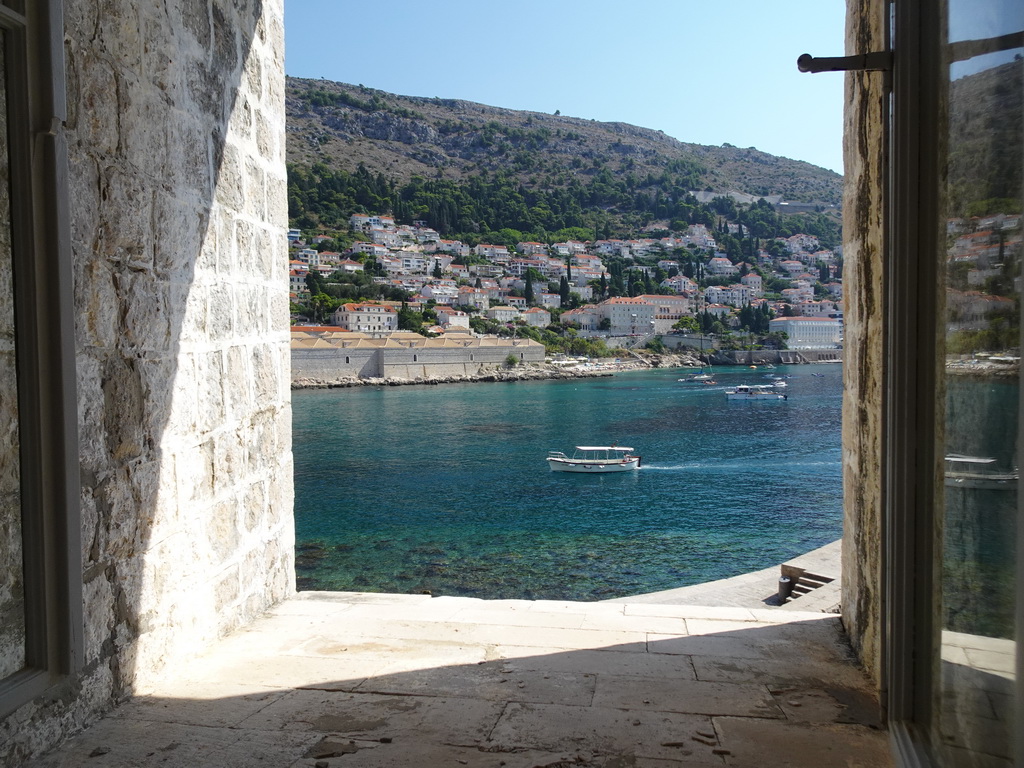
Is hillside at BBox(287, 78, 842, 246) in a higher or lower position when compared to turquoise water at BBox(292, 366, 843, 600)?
higher

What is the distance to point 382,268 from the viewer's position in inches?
3083

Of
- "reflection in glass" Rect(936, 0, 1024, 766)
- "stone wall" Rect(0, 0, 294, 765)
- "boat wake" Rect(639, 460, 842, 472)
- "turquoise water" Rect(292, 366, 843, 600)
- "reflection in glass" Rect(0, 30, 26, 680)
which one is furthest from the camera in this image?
"boat wake" Rect(639, 460, 842, 472)

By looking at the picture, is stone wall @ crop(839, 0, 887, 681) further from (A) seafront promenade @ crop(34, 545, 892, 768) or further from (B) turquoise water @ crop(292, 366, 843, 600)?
(B) turquoise water @ crop(292, 366, 843, 600)

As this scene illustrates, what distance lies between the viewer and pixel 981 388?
108cm

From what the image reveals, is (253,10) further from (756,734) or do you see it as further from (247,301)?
(756,734)

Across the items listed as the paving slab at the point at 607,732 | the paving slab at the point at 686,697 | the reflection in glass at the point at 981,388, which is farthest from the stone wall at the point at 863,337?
the reflection in glass at the point at 981,388

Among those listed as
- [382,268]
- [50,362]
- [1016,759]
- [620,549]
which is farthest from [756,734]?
[382,268]

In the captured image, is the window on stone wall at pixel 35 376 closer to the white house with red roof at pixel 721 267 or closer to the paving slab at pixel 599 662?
the paving slab at pixel 599 662

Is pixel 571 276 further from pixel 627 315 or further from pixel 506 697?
pixel 506 697

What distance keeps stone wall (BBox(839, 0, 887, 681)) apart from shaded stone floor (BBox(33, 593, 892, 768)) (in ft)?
0.73

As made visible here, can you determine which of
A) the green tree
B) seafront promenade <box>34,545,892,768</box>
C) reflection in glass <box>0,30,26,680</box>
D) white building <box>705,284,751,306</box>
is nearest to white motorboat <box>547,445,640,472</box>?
seafront promenade <box>34,545,892,768</box>

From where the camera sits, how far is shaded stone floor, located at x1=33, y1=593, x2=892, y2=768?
1.71 metres

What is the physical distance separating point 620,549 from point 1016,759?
13.8m

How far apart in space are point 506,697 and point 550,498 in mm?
17523
